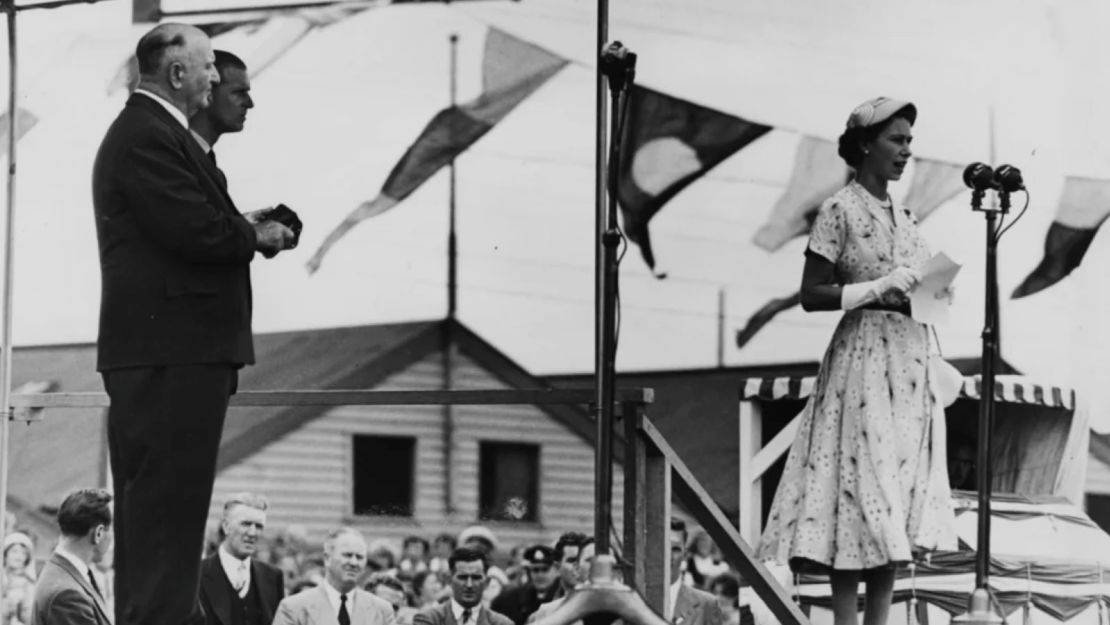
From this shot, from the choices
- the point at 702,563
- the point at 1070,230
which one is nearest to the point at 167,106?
the point at 1070,230

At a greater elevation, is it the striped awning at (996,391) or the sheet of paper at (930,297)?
the sheet of paper at (930,297)

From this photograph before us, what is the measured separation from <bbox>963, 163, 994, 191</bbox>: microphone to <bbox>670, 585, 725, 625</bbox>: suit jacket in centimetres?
280

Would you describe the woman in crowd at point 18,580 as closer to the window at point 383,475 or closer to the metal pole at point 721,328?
the window at point 383,475

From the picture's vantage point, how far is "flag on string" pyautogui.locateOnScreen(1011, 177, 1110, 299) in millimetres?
12430

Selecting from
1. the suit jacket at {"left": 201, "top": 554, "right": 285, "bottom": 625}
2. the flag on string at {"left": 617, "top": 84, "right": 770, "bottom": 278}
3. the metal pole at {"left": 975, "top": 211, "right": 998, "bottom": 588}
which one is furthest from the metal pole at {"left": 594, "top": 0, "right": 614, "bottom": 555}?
the flag on string at {"left": 617, "top": 84, "right": 770, "bottom": 278}

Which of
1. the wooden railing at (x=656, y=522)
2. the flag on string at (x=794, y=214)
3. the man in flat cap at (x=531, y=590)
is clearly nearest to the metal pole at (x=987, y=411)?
the wooden railing at (x=656, y=522)

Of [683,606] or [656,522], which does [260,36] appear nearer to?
[683,606]

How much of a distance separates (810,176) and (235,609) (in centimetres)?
963

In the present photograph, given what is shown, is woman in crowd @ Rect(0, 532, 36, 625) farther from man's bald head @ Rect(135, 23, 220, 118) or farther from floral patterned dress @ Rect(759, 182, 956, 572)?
man's bald head @ Rect(135, 23, 220, 118)

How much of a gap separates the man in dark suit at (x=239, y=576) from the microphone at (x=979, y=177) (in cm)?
360

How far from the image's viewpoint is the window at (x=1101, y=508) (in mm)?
11500

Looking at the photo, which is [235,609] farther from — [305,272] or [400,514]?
[400,514]

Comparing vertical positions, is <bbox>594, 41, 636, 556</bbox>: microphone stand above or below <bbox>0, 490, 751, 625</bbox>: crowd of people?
above

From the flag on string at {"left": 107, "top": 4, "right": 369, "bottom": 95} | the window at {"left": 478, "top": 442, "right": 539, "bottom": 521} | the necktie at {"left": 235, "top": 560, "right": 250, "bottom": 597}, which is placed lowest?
the window at {"left": 478, "top": 442, "right": 539, "bottom": 521}
